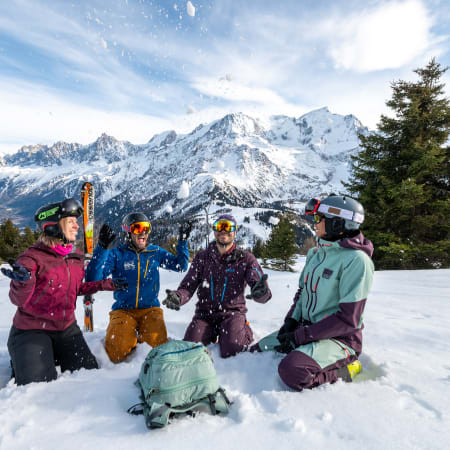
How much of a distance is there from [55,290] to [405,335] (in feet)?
15.5

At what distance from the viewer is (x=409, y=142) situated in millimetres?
14102

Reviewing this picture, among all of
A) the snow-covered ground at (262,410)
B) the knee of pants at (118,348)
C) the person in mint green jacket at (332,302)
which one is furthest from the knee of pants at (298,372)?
the knee of pants at (118,348)

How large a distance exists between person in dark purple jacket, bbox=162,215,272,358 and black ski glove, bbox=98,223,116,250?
127cm

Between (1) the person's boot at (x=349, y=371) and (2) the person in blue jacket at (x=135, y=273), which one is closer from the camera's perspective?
(1) the person's boot at (x=349, y=371)

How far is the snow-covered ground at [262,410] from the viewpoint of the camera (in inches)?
76.8

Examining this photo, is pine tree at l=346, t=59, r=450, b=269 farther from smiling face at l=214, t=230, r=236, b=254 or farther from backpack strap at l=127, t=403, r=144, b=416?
backpack strap at l=127, t=403, r=144, b=416

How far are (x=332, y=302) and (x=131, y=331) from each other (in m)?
2.74

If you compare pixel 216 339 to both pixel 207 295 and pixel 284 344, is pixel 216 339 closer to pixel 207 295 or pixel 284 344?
pixel 207 295

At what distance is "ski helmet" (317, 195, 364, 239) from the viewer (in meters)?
3.11

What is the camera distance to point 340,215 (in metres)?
3.11

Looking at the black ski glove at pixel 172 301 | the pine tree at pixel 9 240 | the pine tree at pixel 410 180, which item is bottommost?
the pine tree at pixel 9 240

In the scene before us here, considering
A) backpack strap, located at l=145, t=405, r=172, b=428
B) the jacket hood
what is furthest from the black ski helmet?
the jacket hood

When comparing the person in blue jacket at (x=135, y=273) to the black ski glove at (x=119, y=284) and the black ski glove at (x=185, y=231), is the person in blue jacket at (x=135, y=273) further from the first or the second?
the black ski glove at (x=119, y=284)

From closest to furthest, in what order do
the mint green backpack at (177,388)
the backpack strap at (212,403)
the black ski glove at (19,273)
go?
the mint green backpack at (177,388) < the backpack strap at (212,403) < the black ski glove at (19,273)
